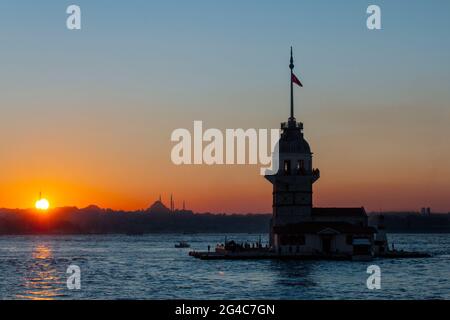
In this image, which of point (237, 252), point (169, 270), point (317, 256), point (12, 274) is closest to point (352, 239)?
point (317, 256)

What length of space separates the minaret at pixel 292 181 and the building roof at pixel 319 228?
274 cm

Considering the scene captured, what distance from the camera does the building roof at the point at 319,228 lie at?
105 metres

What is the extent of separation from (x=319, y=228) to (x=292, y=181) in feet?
27.1

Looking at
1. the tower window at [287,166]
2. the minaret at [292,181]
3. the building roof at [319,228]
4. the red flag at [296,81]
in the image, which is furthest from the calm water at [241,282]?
the red flag at [296,81]

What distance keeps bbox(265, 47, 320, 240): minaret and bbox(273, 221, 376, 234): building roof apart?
2736mm

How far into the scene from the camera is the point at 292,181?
110 metres

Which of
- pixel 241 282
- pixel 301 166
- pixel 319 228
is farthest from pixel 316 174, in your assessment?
pixel 241 282

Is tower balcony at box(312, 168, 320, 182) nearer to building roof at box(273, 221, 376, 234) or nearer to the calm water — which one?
building roof at box(273, 221, 376, 234)

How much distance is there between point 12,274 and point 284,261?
31308 mm

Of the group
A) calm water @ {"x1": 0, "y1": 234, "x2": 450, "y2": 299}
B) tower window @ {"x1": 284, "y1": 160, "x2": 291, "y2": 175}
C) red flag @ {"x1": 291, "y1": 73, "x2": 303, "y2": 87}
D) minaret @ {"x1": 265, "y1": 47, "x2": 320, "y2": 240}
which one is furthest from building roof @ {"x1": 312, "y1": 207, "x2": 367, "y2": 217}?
red flag @ {"x1": 291, "y1": 73, "x2": 303, "y2": 87}

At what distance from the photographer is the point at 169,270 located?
322ft

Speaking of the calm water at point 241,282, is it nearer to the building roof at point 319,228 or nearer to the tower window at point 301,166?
the building roof at point 319,228

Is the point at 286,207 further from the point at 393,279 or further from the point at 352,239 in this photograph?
the point at 393,279

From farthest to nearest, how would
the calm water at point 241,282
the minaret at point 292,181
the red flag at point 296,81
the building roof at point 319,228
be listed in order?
the minaret at point 292,181 → the building roof at point 319,228 → the red flag at point 296,81 → the calm water at point 241,282
